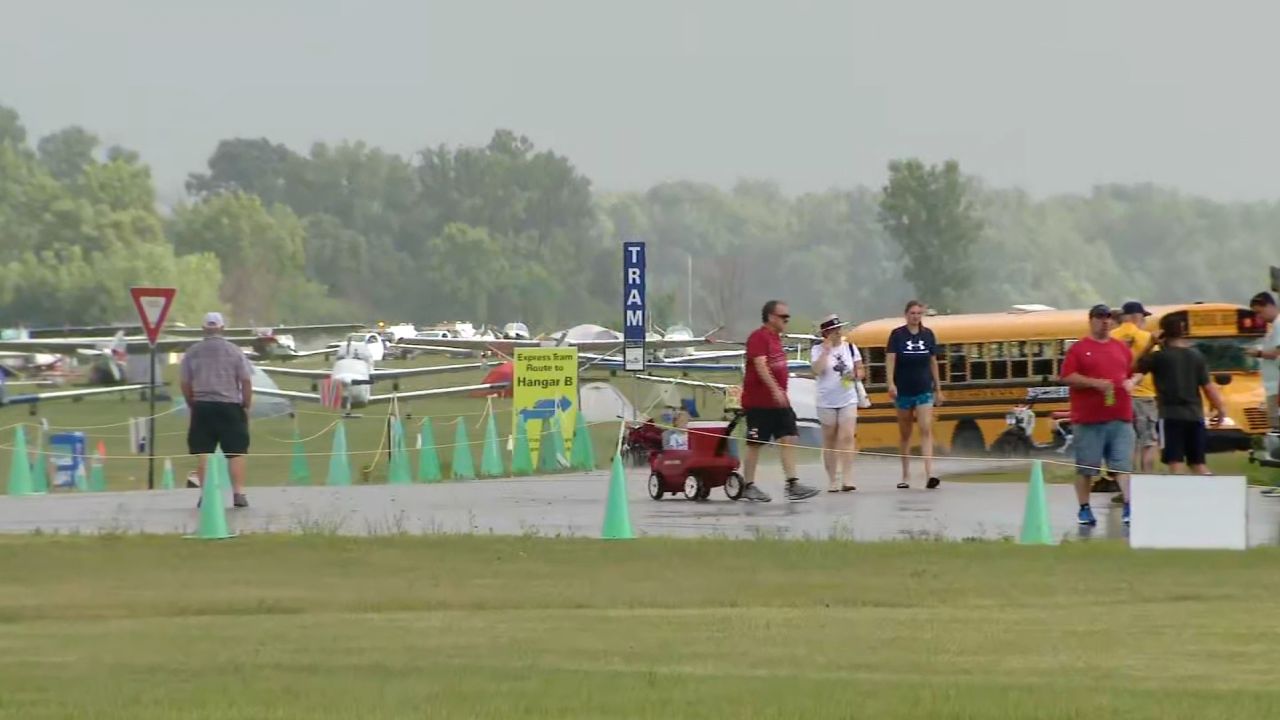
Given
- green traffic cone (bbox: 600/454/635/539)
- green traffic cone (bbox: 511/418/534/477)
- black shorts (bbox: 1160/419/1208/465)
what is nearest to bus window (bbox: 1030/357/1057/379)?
green traffic cone (bbox: 511/418/534/477)

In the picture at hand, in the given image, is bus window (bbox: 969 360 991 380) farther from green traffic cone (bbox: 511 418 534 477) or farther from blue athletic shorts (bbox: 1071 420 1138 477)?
blue athletic shorts (bbox: 1071 420 1138 477)

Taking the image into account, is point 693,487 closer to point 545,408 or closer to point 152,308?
point 545,408

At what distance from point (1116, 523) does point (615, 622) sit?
7.08m

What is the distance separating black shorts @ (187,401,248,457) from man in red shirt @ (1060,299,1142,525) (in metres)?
7.78

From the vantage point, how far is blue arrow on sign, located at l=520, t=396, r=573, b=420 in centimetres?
2988

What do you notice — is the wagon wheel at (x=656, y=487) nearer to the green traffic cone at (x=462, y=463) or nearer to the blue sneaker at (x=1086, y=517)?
the blue sneaker at (x=1086, y=517)

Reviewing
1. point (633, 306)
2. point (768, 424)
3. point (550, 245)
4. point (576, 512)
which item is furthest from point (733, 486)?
point (550, 245)

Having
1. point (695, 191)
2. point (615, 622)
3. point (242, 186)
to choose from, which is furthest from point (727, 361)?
point (242, 186)

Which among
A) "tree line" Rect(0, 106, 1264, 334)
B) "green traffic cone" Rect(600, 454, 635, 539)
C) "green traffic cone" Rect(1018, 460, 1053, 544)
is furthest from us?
"tree line" Rect(0, 106, 1264, 334)

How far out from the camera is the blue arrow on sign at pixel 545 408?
2988 cm

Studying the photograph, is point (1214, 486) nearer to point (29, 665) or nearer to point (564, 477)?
point (29, 665)

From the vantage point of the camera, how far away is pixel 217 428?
20266 mm

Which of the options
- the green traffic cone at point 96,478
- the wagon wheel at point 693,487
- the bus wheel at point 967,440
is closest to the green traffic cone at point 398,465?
the green traffic cone at point 96,478

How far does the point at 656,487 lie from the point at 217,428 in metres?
4.57
